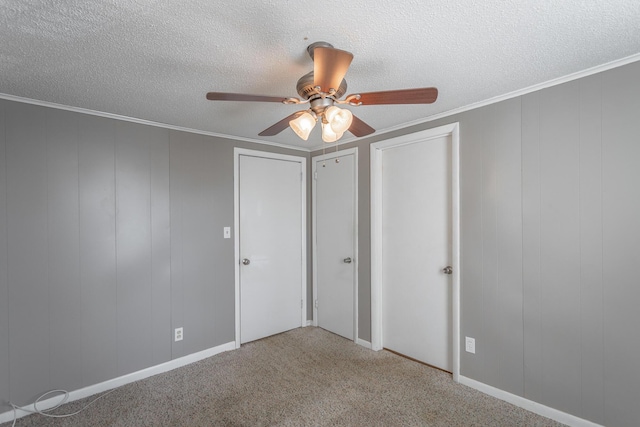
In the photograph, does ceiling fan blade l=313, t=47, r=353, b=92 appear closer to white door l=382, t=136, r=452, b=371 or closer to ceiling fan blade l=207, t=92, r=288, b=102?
ceiling fan blade l=207, t=92, r=288, b=102

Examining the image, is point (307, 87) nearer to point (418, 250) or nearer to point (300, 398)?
point (418, 250)

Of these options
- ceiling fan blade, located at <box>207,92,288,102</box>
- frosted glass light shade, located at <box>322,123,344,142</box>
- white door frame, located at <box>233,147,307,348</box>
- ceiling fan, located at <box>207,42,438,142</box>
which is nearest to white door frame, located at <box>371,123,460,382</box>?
white door frame, located at <box>233,147,307,348</box>

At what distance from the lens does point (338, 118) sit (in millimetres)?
1471

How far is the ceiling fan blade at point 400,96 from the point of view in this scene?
144 centimetres

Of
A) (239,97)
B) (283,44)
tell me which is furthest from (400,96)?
(239,97)

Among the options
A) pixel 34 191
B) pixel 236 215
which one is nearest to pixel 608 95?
pixel 236 215

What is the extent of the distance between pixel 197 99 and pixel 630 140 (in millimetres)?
2763

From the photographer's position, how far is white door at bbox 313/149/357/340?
11.3ft

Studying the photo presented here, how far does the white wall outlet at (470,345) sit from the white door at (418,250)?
0.18 m

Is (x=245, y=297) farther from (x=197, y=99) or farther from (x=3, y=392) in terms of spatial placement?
(x=197, y=99)

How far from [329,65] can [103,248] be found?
2366 mm

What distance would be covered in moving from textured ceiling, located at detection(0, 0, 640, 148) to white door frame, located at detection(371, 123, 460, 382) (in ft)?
1.55

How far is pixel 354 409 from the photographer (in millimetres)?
2217

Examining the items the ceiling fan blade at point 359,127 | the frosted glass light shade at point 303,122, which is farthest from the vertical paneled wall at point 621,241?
the frosted glass light shade at point 303,122
